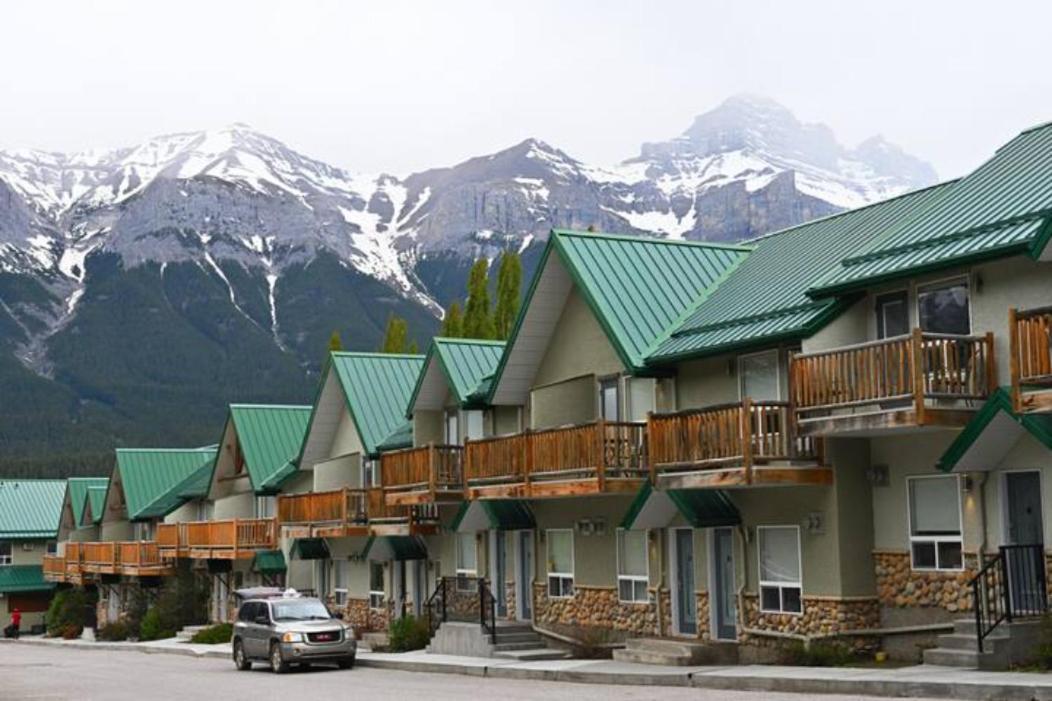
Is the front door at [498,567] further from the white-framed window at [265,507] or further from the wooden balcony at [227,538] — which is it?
the white-framed window at [265,507]

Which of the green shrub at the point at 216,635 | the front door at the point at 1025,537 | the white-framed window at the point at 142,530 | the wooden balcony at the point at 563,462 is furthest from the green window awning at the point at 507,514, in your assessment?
the white-framed window at the point at 142,530

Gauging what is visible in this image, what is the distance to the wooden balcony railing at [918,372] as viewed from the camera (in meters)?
23.4

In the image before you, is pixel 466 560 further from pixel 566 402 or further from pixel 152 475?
pixel 152 475

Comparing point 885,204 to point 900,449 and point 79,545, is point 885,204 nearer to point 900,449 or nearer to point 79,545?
point 900,449

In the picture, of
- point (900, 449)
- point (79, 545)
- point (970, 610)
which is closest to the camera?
point (970, 610)

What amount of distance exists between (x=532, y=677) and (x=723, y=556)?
4398 millimetres

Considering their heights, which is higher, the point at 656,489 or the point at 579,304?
the point at 579,304

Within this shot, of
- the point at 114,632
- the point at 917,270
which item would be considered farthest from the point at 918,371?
the point at 114,632

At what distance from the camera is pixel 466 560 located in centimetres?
4128

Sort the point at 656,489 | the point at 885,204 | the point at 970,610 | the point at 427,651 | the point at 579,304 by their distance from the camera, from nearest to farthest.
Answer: the point at 970,610, the point at 656,489, the point at 885,204, the point at 579,304, the point at 427,651

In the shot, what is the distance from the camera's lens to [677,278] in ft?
112

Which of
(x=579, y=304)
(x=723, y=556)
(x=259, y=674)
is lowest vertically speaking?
(x=259, y=674)

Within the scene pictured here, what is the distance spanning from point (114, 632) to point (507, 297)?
2392 centimetres

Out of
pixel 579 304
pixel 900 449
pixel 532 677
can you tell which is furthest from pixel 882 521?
pixel 579 304
